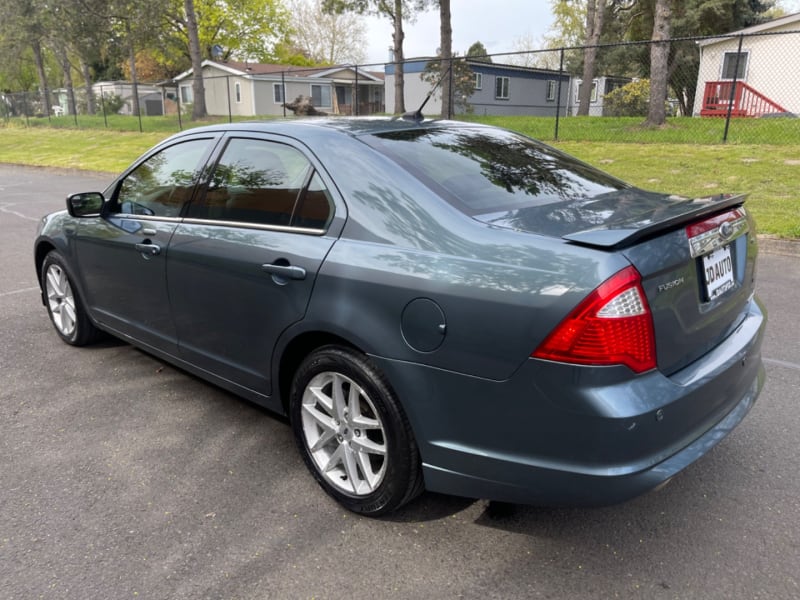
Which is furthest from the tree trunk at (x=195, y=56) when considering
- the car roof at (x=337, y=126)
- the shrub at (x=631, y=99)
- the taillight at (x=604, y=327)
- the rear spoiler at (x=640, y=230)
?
the taillight at (x=604, y=327)

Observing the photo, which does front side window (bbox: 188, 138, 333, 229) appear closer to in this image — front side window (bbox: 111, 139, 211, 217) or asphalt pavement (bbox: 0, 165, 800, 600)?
front side window (bbox: 111, 139, 211, 217)

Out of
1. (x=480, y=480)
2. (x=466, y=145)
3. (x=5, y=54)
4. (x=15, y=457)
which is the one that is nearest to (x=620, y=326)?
(x=480, y=480)

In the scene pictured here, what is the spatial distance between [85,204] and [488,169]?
270cm

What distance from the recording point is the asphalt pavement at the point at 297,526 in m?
2.31

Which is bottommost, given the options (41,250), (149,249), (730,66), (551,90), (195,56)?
(41,250)

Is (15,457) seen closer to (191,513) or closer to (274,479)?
(191,513)

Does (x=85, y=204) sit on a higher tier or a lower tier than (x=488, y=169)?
lower

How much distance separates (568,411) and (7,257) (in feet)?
25.8

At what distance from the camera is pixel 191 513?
2.77 metres

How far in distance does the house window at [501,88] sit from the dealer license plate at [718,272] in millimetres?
38455

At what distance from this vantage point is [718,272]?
8.19ft

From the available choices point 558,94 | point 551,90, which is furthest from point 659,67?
point 551,90

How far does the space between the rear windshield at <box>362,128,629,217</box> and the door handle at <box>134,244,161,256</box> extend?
140 centimetres

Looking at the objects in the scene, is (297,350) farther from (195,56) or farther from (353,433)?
(195,56)
